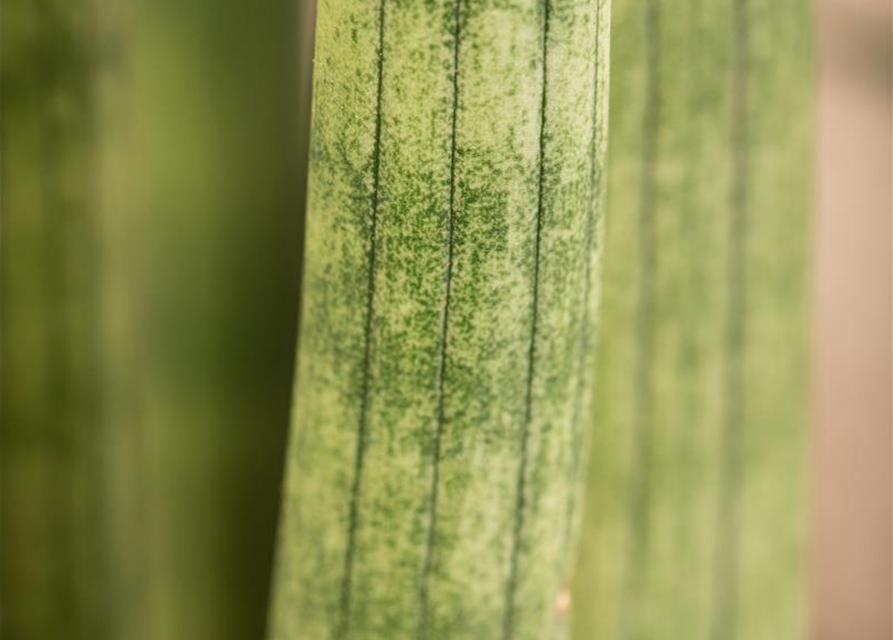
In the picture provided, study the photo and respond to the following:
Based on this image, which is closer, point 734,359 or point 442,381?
point 442,381

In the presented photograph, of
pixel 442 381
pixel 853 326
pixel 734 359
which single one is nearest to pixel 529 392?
pixel 442 381

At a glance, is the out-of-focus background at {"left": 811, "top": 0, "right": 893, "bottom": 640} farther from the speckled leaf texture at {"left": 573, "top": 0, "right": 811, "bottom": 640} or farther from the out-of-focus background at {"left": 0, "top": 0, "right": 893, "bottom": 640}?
the out-of-focus background at {"left": 0, "top": 0, "right": 893, "bottom": 640}

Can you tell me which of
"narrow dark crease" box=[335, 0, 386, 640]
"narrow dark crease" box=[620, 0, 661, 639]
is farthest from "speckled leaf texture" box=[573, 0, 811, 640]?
"narrow dark crease" box=[335, 0, 386, 640]

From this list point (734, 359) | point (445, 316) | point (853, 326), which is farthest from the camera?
point (853, 326)

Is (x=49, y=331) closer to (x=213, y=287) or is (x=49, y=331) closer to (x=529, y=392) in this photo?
(x=213, y=287)

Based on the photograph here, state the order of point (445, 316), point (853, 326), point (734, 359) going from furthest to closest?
point (853, 326) → point (734, 359) → point (445, 316)
